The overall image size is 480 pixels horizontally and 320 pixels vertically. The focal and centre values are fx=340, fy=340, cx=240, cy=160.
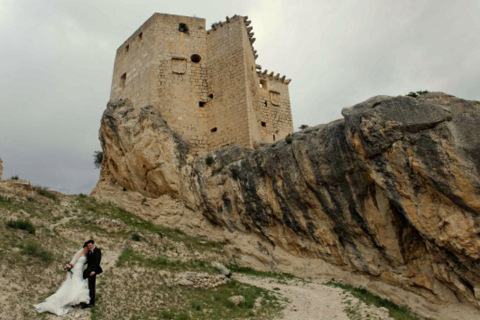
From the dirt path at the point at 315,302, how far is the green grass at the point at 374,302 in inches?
11.0

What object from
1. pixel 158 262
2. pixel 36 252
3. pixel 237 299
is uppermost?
pixel 36 252

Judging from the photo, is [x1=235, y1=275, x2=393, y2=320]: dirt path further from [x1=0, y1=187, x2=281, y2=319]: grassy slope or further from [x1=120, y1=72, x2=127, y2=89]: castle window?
[x1=120, y1=72, x2=127, y2=89]: castle window

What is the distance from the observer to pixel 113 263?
10.4 meters

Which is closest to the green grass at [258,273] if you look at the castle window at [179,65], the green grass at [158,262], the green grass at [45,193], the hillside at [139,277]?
the hillside at [139,277]

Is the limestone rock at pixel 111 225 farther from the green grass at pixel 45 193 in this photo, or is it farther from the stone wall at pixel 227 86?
the stone wall at pixel 227 86

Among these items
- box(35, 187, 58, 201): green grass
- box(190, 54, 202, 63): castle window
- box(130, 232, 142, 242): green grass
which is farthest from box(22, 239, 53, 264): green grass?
box(190, 54, 202, 63): castle window

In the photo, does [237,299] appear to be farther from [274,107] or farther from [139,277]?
[274,107]

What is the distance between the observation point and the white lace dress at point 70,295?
7402 mm

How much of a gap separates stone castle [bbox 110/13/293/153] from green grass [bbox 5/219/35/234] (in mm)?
10332

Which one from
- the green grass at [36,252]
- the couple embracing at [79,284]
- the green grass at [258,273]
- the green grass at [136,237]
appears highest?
the green grass at [136,237]

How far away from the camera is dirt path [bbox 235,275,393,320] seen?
957 cm

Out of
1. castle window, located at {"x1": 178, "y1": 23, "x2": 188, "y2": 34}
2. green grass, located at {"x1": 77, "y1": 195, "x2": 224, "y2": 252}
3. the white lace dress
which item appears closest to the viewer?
the white lace dress

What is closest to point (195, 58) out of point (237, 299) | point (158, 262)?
point (158, 262)

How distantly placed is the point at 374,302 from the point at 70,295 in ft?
29.6
